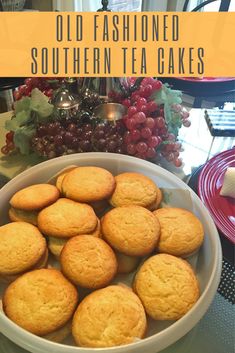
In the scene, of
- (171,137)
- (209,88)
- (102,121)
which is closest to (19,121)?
(102,121)

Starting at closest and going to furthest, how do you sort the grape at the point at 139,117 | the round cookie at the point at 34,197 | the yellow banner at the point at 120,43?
the yellow banner at the point at 120,43 < the round cookie at the point at 34,197 < the grape at the point at 139,117

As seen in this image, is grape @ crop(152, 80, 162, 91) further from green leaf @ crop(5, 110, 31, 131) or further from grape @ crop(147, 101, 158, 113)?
green leaf @ crop(5, 110, 31, 131)

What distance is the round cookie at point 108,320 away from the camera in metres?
0.27

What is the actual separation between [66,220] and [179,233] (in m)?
0.12

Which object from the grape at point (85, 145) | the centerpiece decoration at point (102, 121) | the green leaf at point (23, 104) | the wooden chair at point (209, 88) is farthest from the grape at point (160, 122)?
the wooden chair at point (209, 88)

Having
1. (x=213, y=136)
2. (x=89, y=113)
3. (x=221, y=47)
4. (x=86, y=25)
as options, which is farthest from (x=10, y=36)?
(x=213, y=136)

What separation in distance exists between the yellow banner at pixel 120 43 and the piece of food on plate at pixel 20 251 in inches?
6.3

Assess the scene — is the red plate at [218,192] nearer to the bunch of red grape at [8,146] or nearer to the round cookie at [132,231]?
the round cookie at [132,231]

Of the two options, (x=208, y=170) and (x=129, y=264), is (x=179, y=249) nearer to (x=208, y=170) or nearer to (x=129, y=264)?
(x=129, y=264)

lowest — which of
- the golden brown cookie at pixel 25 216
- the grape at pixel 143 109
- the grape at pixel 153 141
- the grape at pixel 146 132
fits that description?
the golden brown cookie at pixel 25 216

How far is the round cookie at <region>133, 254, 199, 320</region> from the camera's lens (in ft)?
0.94

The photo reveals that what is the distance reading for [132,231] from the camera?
1.09 feet

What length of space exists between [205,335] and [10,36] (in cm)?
32

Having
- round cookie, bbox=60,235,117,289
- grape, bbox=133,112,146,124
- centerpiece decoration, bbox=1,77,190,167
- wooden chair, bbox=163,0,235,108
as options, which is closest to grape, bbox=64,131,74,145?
centerpiece decoration, bbox=1,77,190,167
